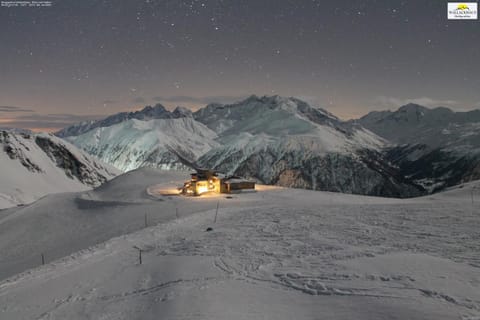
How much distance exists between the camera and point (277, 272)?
46.8ft

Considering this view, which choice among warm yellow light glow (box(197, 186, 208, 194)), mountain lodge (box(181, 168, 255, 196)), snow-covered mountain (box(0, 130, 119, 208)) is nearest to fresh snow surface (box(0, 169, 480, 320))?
warm yellow light glow (box(197, 186, 208, 194))

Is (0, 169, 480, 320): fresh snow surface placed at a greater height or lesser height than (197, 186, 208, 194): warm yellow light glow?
lesser

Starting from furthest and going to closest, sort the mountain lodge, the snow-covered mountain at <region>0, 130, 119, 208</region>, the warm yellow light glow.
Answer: the snow-covered mountain at <region>0, 130, 119, 208</region> → the mountain lodge → the warm yellow light glow

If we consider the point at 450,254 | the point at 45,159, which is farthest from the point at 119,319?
the point at 45,159

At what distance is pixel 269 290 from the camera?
12.4 metres

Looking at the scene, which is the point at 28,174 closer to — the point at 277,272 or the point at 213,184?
the point at 213,184

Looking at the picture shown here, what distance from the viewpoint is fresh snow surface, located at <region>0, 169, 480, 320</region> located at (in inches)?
427

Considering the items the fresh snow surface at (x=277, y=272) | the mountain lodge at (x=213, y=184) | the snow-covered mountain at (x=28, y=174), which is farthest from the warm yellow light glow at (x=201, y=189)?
the snow-covered mountain at (x=28, y=174)

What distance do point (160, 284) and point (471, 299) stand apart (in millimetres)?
11298

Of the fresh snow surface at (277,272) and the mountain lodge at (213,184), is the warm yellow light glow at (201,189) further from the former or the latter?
the fresh snow surface at (277,272)

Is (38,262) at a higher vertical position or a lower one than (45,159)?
lower

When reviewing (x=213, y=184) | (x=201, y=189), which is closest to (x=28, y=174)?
(x=213, y=184)

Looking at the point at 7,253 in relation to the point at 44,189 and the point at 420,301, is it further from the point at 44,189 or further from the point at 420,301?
the point at 44,189

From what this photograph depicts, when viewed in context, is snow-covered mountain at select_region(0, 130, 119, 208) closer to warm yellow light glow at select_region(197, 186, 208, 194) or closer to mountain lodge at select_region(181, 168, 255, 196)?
mountain lodge at select_region(181, 168, 255, 196)
